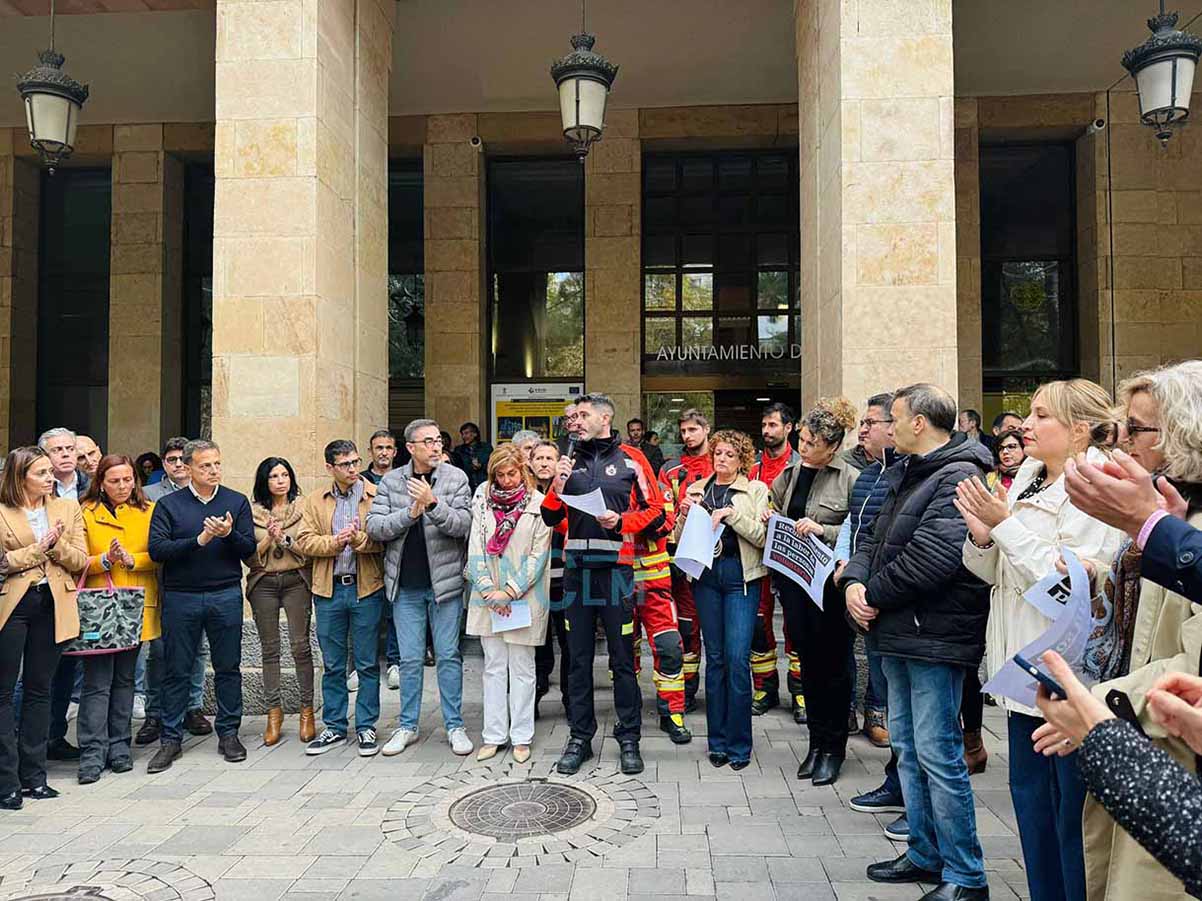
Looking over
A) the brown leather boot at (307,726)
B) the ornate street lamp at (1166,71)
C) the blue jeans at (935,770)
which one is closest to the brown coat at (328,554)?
the brown leather boot at (307,726)

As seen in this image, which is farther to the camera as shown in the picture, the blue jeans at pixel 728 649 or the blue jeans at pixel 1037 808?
the blue jeans at pixel 728 649

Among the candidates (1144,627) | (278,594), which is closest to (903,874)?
(1144,627)

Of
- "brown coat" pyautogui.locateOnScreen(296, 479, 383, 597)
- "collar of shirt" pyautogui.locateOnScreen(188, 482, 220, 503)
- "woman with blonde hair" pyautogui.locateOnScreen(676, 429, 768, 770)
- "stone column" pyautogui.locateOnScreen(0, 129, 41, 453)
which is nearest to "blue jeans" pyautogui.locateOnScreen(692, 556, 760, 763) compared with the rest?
"woman with blonde hair" pyautogui.locateOnScreen(676, 429, 768, 770)

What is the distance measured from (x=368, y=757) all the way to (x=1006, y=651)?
4078 mm

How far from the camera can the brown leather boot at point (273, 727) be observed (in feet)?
19.0

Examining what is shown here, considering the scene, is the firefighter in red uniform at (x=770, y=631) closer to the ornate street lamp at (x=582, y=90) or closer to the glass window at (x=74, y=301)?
the ornate street lamp at (x=582, y=90)

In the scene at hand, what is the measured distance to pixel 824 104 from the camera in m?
7.25

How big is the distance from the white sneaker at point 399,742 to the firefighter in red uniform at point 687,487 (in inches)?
81.8

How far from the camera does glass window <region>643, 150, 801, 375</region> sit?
503 inches

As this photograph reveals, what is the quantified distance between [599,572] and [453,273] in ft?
26.5

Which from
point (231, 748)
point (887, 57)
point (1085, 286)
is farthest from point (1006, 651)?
point (1085, 286)

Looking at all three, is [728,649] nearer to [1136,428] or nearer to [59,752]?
[1136,428]

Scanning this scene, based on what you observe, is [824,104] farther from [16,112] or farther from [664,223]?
[16,112]

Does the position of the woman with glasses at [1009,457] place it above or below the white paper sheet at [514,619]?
above
